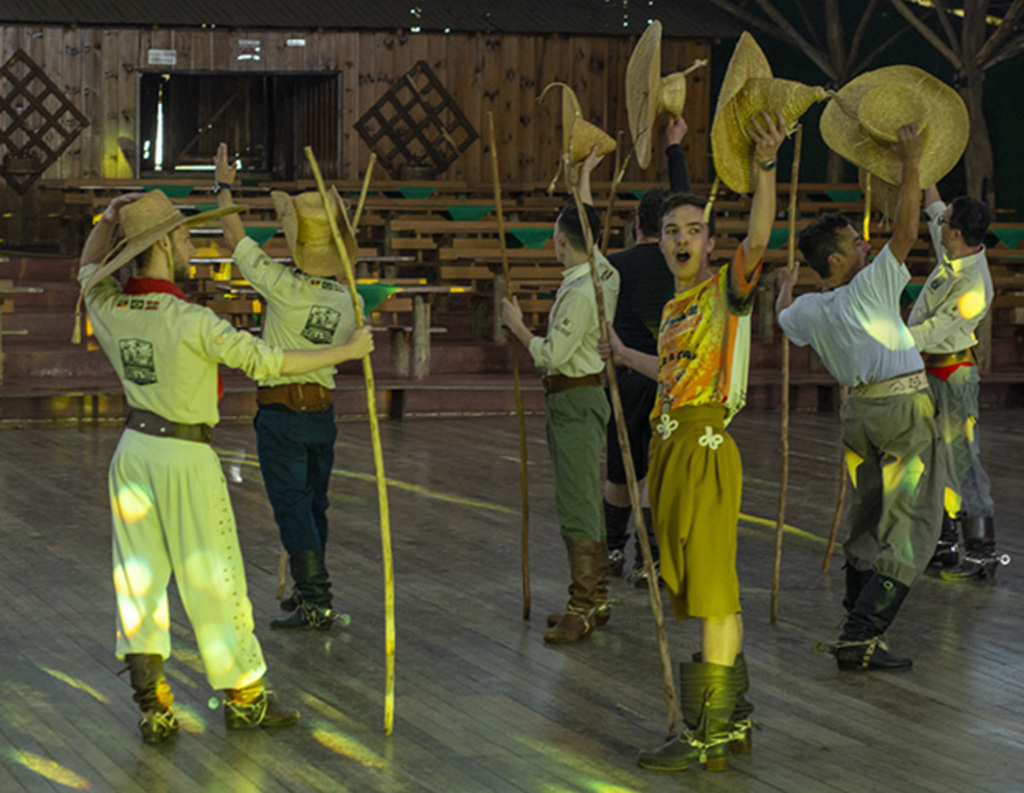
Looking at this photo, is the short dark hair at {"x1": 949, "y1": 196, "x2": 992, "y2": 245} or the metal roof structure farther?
the metal roof structure

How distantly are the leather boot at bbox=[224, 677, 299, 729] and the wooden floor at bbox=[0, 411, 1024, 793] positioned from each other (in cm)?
4

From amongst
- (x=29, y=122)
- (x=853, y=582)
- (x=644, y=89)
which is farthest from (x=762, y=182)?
(x=29, y=122)

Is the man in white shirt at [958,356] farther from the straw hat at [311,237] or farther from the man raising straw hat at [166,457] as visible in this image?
the man raising straw hat at [166,457]

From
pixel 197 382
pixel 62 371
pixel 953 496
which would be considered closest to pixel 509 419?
pixel 62 371

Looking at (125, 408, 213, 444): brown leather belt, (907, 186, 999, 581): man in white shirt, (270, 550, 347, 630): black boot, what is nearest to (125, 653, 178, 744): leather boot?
(125, 408, 213, 444): brown leather belt

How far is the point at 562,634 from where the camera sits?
5051 millimetres

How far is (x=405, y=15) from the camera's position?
1664 cm

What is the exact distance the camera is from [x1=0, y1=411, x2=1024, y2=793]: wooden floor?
3854 millimetres

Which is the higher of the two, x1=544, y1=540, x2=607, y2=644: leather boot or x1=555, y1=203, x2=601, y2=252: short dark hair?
x1=555, y1=203, x2=601, y2=252: short dark hair

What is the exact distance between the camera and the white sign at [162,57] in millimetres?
16047

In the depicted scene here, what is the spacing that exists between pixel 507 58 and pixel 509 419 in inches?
266

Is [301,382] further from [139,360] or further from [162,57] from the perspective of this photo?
[162,57]

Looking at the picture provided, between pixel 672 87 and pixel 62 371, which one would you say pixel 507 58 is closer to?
pixel 62 371

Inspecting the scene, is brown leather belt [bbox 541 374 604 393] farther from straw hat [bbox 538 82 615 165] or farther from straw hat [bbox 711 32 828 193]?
straw hat [bbox 711 32 828 193]
